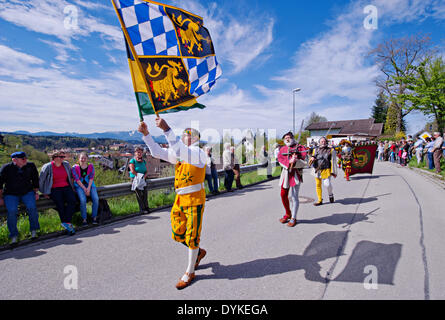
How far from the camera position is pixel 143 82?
117 inches

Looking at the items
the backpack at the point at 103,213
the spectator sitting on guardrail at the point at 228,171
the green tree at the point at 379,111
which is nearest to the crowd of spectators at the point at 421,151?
the spectator sitting on guardrail at the point at 228,171

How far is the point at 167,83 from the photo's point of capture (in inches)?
122

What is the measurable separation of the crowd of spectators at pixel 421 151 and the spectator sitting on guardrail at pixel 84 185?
1443cm

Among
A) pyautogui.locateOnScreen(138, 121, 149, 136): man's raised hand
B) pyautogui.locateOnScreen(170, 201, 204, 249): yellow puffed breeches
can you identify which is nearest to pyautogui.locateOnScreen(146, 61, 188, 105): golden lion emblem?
pyautogui.locateOnScreen(138, 121, 149, 136): man's raised hand

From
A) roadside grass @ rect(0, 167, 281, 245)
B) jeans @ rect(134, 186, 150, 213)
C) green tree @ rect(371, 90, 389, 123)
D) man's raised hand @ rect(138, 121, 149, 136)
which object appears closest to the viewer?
man's raised hand @ rect(138, 121, 149, 136)

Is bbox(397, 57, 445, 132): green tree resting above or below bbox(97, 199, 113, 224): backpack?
above

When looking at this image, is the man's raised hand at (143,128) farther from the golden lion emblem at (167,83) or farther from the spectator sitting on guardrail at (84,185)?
the spectator sitting on guardrail at (84,185)

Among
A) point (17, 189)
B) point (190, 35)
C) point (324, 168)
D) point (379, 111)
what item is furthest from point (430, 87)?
point (379, 111)

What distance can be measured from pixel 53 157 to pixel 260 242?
4583 mm

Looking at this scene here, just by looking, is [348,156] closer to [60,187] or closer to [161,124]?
[161,124]

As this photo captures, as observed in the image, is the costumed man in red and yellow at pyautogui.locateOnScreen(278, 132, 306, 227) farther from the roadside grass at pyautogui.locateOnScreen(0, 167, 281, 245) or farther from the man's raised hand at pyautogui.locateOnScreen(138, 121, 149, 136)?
the roadside grass at pyautogui.locateOnScreen(0, 167, 281, 245)

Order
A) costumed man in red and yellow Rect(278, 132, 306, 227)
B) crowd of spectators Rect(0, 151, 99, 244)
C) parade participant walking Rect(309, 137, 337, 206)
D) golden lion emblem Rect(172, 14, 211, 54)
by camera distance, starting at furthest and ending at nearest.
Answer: parade participant walking Rect(309, 137, 337, 206), costumed man in red and yellow Rect(278, 132, 306, 227), crowd of spectators Rect(0, 151, 99, 244), golden lion emblem Rect(172, 14, 211, 54)

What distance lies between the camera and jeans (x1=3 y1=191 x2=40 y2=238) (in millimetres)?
4128

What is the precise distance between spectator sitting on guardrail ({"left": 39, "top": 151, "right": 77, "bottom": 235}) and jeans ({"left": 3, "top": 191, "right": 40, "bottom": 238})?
0.33 m
